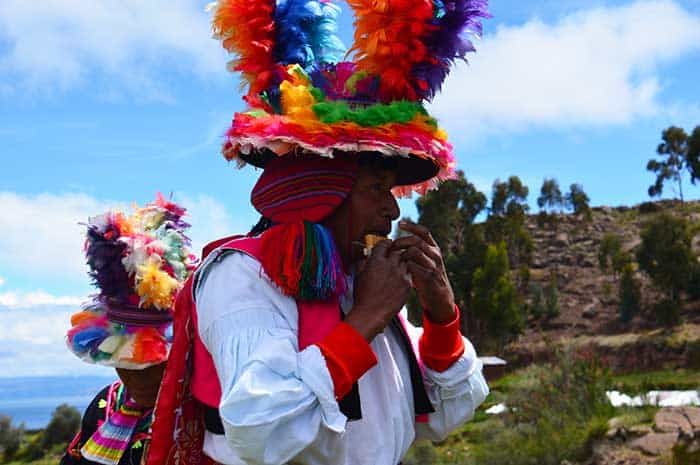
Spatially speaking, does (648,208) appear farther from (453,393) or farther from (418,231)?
(418,231)

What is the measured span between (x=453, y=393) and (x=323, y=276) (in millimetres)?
750

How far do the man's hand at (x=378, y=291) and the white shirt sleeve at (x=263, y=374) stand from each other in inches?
7.0

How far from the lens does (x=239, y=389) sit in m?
1.85

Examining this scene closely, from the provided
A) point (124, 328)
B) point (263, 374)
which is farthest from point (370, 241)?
point (124, 328)

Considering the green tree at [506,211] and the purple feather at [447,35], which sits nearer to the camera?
the purple feather at [447,35]

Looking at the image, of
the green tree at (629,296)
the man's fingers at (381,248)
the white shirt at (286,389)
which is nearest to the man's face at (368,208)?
the man's fingers at (381,248)

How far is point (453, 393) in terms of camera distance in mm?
2619

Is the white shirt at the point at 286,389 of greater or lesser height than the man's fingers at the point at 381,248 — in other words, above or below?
below

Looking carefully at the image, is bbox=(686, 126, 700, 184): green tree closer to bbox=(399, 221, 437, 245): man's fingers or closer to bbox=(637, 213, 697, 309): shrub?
bbox=(637, 213, 697, 309): shrub

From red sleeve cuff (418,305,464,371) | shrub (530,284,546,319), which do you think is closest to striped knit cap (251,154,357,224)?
red sleeve cuff (418,305,464,371)

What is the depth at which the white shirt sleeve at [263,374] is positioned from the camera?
184cm

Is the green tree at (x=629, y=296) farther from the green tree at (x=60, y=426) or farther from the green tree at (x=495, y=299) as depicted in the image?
the green tree at (x=60, y=426)

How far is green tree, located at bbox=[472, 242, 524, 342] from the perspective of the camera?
43.1 m

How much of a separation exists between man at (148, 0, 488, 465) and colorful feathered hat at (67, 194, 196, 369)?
5.13 feet
